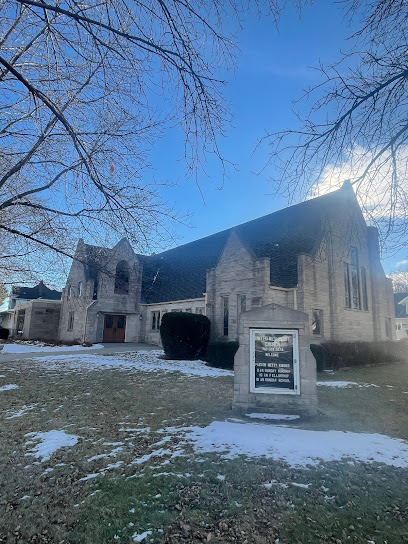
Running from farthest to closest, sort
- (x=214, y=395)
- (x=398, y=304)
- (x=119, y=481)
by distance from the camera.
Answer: (x=398, y=304), (x=214, y=395), (x=119, y=481)

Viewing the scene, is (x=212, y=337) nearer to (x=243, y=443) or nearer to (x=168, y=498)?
(x=243, y=443)

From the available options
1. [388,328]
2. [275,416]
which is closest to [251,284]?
[275,416]

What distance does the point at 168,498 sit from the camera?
150 inches

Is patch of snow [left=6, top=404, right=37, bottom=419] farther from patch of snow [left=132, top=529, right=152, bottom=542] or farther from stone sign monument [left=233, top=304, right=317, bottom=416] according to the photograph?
patch of snow [left=132, top=529, right=152, bottom=542]

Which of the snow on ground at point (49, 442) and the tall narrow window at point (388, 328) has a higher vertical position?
the tall narrow window at point (388, 328)

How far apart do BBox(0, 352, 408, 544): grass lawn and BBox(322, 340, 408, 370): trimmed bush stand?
8.43 metres

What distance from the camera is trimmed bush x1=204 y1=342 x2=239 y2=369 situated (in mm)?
15719

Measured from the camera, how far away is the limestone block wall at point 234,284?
17172 millimetres

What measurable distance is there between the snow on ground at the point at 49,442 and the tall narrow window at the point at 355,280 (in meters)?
20.4

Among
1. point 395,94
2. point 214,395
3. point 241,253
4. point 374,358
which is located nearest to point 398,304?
point 374,358

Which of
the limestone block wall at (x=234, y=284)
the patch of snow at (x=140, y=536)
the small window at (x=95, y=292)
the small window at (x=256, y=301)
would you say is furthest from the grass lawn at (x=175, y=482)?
the small window at (x=95, y=292)

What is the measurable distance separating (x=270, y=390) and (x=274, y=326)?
1493mm

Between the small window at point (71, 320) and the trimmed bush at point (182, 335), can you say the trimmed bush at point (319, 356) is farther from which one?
the small window at point (71, 320)

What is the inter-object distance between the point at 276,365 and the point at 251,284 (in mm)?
10075
